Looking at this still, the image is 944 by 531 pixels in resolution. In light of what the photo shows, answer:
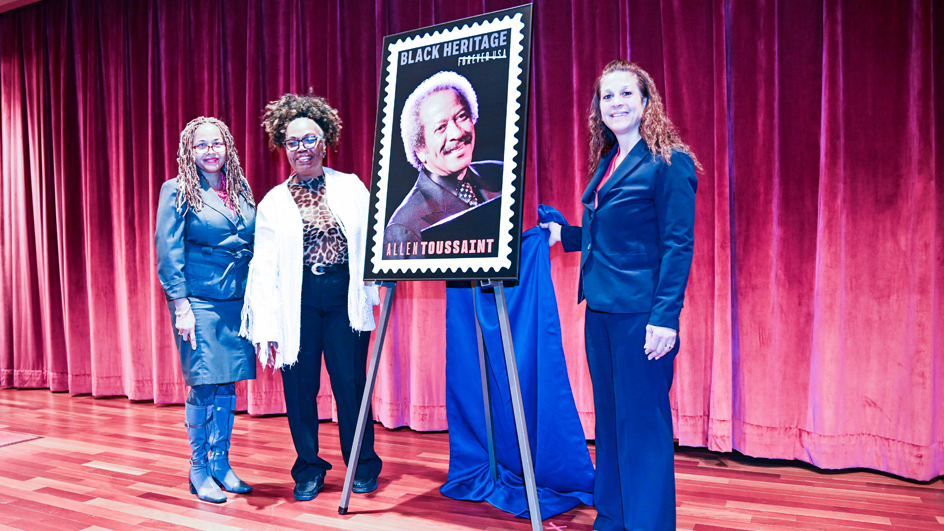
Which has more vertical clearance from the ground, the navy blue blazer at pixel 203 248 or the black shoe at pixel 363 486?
the navy blue blazer at pixel 203 248

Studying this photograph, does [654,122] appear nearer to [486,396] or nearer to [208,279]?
[486,396]

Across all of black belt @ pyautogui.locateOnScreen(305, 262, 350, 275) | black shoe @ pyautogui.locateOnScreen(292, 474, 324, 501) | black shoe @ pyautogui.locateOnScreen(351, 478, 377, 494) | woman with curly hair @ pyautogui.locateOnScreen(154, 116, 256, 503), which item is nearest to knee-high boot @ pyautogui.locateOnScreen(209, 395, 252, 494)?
woman with curly hair @ pyautogui.locateOnScreen(154, 116, 256, 503)

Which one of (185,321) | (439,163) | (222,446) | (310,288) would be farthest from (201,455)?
(439,163)

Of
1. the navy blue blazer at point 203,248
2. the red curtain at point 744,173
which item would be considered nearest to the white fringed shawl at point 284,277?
the navy blue blazer at point 203,248

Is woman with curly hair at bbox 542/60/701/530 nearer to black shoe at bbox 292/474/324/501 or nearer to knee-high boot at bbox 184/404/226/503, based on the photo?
black shoe at bbox 292/474/324/501

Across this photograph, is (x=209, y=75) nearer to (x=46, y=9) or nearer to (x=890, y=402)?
(x=46, y=9)

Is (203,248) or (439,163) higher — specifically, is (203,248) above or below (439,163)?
below

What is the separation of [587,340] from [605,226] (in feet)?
1.19

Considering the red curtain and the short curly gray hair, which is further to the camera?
the red curtain

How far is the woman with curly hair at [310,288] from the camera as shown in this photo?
231 centimetres

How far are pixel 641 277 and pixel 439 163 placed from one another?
75 centimetres

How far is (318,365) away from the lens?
2434 mm

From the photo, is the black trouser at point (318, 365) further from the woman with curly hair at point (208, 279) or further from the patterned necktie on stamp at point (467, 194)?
the patterned necktie on stamp at point (467, 194)

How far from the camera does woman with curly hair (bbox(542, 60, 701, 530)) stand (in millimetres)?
1692
